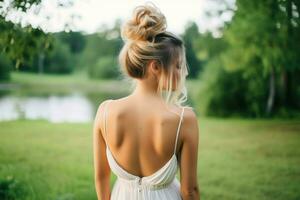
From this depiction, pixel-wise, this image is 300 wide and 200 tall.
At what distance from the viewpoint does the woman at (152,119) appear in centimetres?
168

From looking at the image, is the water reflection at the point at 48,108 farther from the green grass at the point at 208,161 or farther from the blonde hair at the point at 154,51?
the blonde hair at the point at 154,51

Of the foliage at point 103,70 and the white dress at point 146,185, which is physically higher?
the foliage at point 103,70

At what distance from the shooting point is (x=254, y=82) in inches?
402

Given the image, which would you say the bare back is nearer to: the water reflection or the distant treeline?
the distant treeline

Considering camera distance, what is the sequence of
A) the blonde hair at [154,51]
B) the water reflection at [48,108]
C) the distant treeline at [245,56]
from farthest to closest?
the water reflection at [48,108] → the distant treeline at [245,56] → the blonde hair at [154,51]

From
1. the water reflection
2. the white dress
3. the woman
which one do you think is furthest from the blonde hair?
the water reflection

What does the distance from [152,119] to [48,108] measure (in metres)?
10.1

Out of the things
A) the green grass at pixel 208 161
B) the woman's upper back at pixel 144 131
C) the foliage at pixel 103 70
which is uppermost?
the foliage at pixel 103 70

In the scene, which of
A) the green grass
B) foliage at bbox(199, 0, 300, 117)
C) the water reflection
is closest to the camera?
the green grass

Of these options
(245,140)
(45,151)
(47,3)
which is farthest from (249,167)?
(47,3)

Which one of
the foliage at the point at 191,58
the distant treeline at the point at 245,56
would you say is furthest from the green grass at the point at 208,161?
the foliage at the point at 191,58

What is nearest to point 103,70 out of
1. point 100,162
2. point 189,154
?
point 100,162

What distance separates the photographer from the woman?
5.50 feet

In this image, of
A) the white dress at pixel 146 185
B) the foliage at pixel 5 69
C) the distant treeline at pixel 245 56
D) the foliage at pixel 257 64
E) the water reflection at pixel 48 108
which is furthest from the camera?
the foliage at pixel 5 69
